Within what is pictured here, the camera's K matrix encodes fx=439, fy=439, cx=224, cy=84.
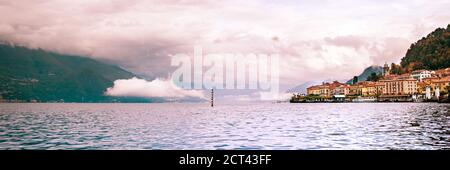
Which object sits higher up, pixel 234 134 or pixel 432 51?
pixel 432 51

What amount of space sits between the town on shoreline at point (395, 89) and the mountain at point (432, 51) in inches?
72.5

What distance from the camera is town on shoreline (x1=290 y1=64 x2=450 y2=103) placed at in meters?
90.7

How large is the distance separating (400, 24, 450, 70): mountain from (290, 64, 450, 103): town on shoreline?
6.04 feet

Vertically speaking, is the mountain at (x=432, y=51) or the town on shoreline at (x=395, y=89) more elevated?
the mountain at (x=432, y=51)

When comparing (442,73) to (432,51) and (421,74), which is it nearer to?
(421,74)

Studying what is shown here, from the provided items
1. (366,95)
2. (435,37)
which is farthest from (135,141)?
(366,95)

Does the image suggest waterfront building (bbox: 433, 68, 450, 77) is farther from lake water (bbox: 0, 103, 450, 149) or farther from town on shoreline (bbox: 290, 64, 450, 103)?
lake water (bbox: 0, 103, 450, 149)

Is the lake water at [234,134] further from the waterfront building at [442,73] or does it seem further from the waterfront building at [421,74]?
the waterfront building at [421,74]

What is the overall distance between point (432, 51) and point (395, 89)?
44.8m

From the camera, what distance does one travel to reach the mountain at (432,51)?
218 ft

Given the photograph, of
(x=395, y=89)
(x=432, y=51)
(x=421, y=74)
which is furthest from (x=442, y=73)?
(x=395, y=89)

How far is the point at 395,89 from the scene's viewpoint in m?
119

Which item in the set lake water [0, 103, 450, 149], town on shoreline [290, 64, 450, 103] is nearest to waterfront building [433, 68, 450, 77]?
town on shoreline [290, 64, 450, 103]

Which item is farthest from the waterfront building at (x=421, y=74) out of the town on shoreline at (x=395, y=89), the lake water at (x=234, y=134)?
the lake water at (x=234, y=134)
